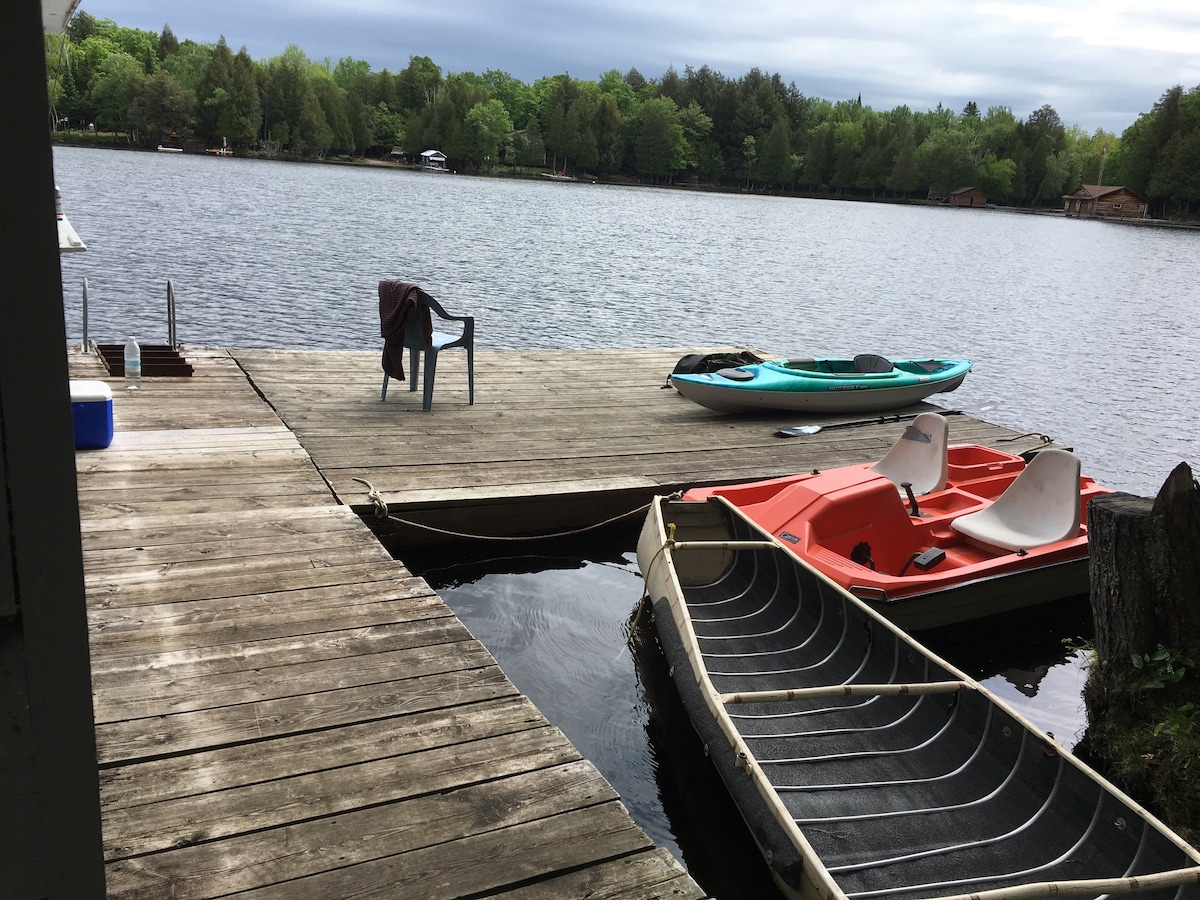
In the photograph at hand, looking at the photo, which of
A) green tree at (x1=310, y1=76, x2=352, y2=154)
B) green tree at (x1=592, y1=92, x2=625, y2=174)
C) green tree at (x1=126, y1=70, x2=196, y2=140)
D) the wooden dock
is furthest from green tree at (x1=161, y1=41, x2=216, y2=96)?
the wooden dock

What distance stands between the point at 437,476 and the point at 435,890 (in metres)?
4.68

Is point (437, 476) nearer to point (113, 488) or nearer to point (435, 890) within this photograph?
point (113, 488)

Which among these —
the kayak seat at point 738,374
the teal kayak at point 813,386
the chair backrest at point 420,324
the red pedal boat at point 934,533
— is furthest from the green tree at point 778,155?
the red pedal boat at point 934,533

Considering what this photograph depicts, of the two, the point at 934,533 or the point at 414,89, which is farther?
the point at 414,89

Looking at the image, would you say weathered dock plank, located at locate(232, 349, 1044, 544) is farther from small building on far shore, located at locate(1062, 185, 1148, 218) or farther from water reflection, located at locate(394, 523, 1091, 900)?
small building on far shore, located at locate(1062, 185, 1148, 218)

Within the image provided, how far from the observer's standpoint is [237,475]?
20.7 ft

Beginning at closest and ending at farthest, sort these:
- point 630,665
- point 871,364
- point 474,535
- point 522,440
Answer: point 630,665 < point 474,535 < point 522,440 < point 871,364

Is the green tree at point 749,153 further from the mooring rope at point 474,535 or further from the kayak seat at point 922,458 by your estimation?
the mooring rope at point 474,535

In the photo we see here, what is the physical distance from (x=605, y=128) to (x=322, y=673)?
122m

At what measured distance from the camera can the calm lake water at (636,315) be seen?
6023 millimetres

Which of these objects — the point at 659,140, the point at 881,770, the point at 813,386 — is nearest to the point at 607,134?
the point at 659,140

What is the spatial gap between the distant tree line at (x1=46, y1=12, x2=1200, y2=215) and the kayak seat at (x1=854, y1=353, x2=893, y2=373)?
104 metres

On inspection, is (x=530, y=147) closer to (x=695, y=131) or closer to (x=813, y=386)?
(x=695, y=131)

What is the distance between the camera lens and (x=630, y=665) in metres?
6.05
